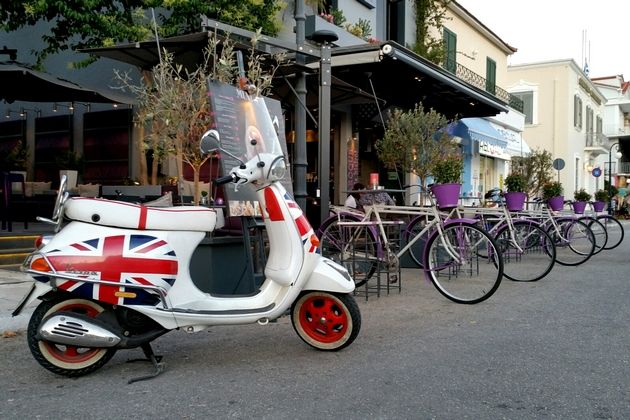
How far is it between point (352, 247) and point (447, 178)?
11.2ft

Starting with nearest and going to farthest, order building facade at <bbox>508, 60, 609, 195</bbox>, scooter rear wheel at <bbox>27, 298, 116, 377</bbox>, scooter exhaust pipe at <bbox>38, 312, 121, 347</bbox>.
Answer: scooter exhaust pipe at <bbox>38, 312, 121, 347</bbox>, scooter rear wheel at <bbox>27, 298, 116, 377</bbox>, building facade at <bbox>508, 60, 609, 195</bbox>

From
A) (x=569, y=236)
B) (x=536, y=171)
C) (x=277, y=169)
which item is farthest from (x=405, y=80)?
(x=277, y=169)

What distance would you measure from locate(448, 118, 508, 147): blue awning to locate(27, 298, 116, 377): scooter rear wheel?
507 inches

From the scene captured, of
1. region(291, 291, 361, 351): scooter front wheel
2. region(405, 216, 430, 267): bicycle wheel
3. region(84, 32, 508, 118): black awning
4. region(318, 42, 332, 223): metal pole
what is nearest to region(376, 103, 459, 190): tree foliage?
region(84, 32, 508, 118): black awning

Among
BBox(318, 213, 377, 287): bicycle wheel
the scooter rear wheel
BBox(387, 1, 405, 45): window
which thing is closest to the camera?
the scooter rear wheel

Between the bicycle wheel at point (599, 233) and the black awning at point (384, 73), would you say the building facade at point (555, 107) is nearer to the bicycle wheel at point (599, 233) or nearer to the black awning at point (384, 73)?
the black awning at point (384, 73)

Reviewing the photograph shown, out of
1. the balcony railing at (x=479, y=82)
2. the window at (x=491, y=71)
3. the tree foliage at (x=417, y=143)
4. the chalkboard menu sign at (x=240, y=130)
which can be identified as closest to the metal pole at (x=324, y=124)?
the chalkboard menu sign at (x=240, y=130)

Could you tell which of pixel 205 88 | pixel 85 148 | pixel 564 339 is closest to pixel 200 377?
Answer: pixel 564 339

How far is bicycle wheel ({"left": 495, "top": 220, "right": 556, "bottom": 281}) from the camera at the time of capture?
24.2 feet

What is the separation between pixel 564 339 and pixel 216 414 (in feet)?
9.53

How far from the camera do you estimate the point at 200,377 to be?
3.59 m

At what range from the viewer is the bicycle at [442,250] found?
584 centimetres

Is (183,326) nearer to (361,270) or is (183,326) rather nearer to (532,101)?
(361,270)

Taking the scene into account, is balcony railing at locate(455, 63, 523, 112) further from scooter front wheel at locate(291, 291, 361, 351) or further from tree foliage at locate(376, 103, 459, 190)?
scooter front wheel at locate(291, 291, 361, 351)
